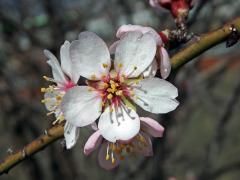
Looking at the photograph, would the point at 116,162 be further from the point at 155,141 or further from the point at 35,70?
the point at 35,70

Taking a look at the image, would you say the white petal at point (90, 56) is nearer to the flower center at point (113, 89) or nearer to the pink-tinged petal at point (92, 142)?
the flower center at point (113, 89)

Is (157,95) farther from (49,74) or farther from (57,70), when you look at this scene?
(49,74)

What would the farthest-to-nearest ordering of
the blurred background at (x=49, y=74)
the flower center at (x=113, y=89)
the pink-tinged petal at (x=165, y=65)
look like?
1. the blurred background at (x=49, y=74)
2. the flower center at (x=113, y=89)
3. the pink-tinged petal at (x=165, y=65)

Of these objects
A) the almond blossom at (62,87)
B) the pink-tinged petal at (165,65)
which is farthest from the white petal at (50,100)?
the pink-tinged petal at (165,65)

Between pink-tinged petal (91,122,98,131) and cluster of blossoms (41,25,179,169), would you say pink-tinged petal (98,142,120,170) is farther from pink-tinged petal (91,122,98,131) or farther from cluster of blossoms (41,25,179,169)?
pink-tinged petal (91,122,98,131)

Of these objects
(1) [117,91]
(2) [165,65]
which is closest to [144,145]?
(1) [117,91]

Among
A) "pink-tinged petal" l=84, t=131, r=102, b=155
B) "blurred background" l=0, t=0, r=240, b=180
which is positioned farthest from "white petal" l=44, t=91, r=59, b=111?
"blurred background" l=0, t=0, r=240, b=180

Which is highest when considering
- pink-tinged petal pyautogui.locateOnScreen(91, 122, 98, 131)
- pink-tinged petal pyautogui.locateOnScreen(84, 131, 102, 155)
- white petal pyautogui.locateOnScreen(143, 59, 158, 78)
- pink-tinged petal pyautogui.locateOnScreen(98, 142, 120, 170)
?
white petal pyautogui.locateOnScreen(143, 59, 158, 78)
